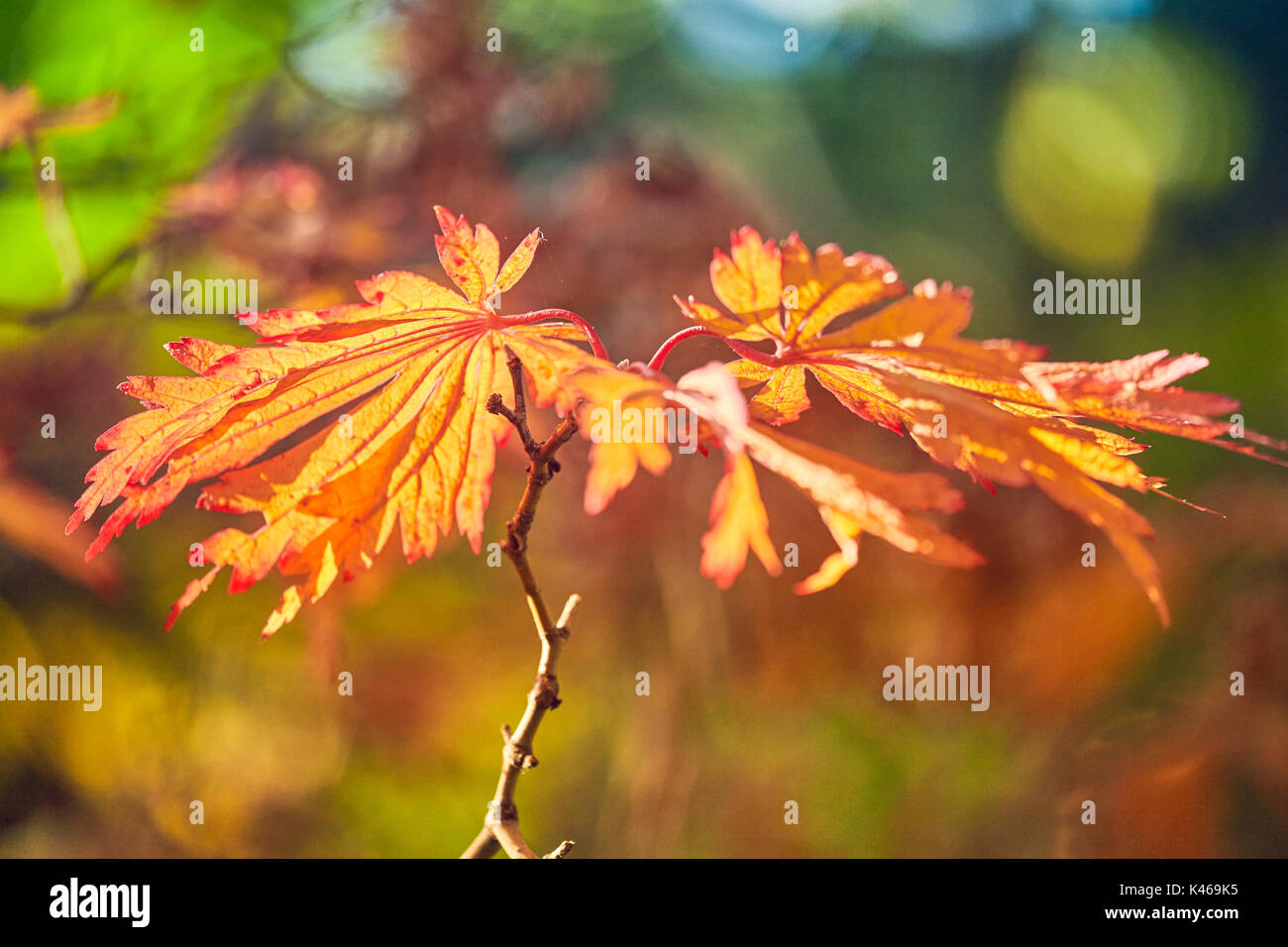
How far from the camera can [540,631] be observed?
0.42m

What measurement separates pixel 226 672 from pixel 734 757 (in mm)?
897

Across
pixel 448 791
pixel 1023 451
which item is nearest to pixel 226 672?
pixel 448 791

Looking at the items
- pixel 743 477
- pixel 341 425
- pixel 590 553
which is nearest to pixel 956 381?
pixel 743 477

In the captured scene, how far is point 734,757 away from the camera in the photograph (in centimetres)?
148

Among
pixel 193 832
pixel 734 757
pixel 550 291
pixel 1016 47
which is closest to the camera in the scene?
pixel 550 291

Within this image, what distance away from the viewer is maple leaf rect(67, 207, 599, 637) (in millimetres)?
388

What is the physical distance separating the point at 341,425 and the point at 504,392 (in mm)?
84

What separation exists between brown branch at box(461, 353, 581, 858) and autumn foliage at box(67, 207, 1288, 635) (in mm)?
31

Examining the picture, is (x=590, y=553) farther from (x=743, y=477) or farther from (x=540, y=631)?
(x=743, y=477)

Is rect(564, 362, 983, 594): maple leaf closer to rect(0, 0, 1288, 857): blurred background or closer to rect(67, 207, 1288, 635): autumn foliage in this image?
rect(67, 207, 1288, 635): autumn foliage

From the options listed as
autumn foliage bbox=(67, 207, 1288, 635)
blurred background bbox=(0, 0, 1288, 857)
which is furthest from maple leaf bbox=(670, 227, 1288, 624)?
blurred background bbox=(0, 0, 1288, 857)
